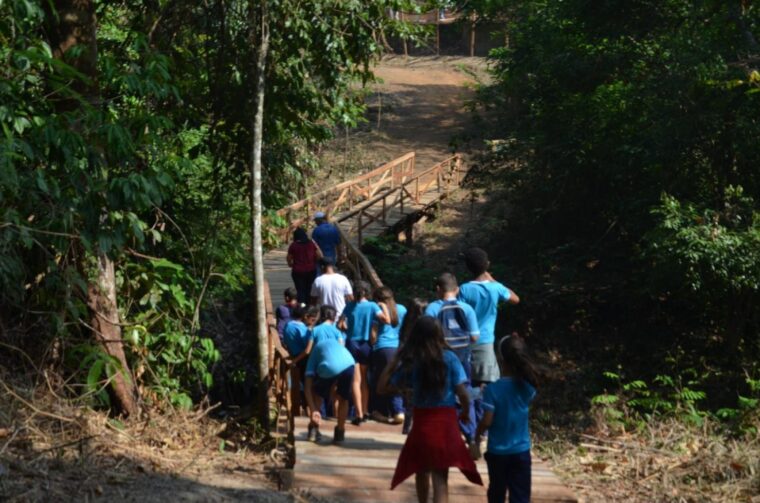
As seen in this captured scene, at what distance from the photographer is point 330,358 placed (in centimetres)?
886

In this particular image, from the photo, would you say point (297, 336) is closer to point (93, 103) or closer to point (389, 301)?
point (389, 301)

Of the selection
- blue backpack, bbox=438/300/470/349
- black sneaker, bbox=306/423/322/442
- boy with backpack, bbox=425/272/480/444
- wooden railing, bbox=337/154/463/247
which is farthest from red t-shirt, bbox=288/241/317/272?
wooden railing, bbox=337/154/463/247

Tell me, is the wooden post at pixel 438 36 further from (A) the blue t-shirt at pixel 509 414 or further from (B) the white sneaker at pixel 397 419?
(A) the blue t-shirt at pixel 509 414

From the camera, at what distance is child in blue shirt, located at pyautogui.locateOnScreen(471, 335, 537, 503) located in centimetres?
626

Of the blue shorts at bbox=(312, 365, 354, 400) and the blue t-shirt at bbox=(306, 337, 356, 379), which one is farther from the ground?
the blue t-shirt at bbox=(306, 337, 356, 379)

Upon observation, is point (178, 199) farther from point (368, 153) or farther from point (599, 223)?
point (368, 153)

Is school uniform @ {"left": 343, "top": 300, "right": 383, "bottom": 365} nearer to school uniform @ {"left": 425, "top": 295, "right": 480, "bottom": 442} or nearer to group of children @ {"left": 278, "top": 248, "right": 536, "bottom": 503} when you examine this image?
group of children @ {"left": 278, "top": 248, "right": 536, "bottom": 503}

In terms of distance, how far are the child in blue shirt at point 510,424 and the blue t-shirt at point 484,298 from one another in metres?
1.95

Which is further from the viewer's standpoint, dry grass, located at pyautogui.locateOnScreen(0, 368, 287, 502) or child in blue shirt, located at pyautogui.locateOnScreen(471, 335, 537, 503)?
dry grass, located at pyautogui.locateOnScreen(0, 368, 287, 502)

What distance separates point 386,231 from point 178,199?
484 inches

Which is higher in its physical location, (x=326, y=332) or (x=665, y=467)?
(x=326, y=332)

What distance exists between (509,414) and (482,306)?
213cm

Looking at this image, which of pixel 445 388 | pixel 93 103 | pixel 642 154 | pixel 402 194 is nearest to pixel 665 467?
pixel 445 388

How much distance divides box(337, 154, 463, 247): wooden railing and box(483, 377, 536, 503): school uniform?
55.8 ft
